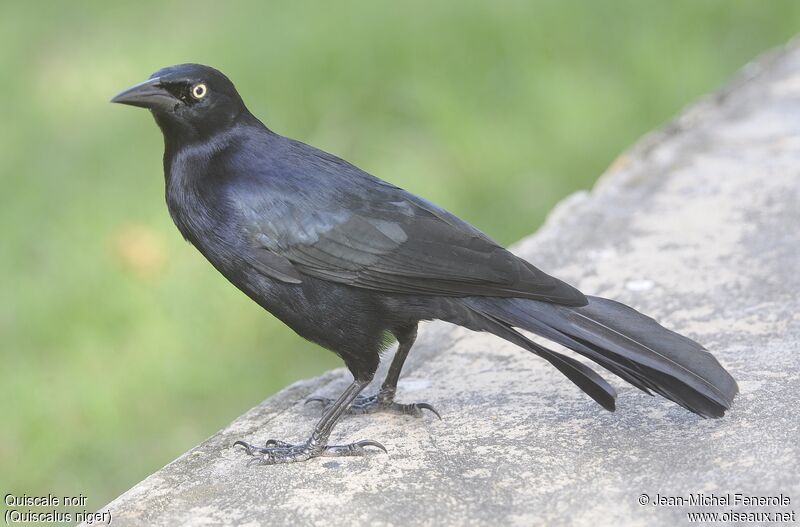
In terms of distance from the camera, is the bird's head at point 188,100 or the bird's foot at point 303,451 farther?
the bird's head at point 188,100

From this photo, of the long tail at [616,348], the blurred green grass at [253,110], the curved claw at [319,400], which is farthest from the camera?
the blurred green grass at [253,110]

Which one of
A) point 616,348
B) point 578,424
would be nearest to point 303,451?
point 578,424

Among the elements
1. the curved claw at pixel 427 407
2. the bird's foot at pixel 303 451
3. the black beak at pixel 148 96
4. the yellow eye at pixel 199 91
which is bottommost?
the bird's foot at pixel 303 451

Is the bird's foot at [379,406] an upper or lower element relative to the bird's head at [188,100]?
lower

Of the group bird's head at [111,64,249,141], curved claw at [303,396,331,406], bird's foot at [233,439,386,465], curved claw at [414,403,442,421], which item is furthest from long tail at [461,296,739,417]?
bird's head at [111,64,249,141]

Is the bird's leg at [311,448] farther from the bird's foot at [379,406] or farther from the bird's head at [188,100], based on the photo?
the bird's head at [188,100]

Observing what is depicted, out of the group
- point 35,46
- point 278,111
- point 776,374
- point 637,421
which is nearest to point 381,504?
point 637,421

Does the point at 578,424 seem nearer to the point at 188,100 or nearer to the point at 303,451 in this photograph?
the point at 303,451

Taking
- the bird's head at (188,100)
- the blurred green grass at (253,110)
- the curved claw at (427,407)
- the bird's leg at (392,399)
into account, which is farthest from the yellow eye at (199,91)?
the blurred green grass at (253,110)
